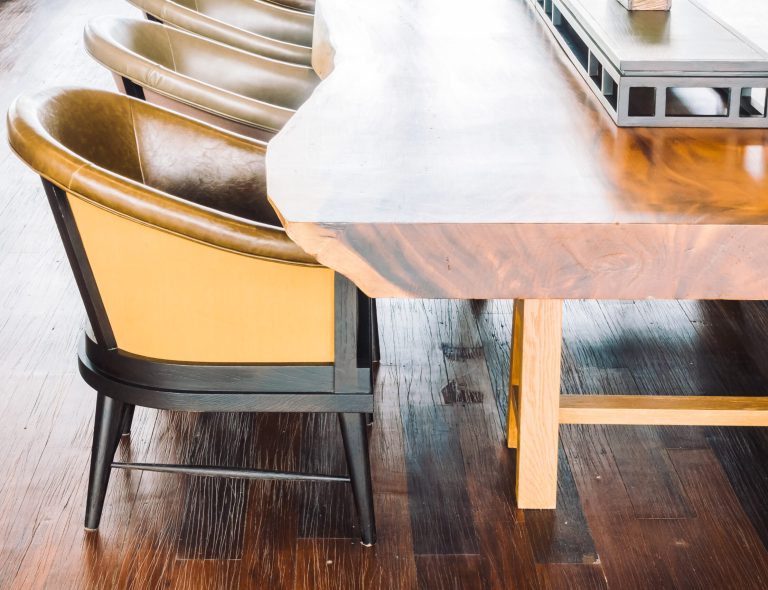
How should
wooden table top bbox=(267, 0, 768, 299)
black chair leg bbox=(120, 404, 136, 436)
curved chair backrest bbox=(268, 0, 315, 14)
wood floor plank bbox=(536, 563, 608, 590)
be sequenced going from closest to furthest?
wooden table top bbox=(267, 0, 768, 299) → wood floor plank bbox=(536, 563, 608, 590) → black chair leg bbox=(120, 404, 136, 436) → curved chair backrest bbox=(268, 0, 315, 14)

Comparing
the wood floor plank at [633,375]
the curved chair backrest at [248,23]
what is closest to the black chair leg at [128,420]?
the wood floor plank at [633,375]

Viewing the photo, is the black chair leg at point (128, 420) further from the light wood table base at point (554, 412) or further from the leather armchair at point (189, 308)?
the light wood table base at point (554, 412)

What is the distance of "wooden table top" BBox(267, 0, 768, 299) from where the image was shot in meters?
1.31

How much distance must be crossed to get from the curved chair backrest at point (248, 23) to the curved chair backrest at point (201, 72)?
217mm

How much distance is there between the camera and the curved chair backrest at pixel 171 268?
60.2 inches

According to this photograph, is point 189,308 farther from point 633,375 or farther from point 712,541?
point 633,375

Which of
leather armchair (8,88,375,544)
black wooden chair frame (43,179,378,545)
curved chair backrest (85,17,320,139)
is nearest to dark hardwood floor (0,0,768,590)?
leather armchair (8,88,375,544)

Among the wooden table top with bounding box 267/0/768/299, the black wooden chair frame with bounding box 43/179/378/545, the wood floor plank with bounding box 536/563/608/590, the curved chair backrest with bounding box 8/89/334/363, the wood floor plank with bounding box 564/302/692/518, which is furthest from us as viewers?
the wood floor plank with bounding box 564/302/692/518

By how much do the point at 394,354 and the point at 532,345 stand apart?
79cm

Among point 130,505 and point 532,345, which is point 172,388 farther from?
point 532,345

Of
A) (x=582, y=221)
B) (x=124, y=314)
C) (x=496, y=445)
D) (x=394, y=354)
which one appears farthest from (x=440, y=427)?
(x=582, y=221)

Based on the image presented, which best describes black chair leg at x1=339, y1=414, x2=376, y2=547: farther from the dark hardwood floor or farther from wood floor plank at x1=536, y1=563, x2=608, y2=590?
wood floor plank at x1=536, y1=563, x2=608, y2=590

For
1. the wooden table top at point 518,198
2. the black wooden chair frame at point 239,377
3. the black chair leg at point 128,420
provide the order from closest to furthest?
the wooden table top at point 518,198, the black wooden chair frame at point 239,377, the black chair leg at point 128,420

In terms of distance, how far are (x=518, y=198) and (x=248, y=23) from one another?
2175mm
